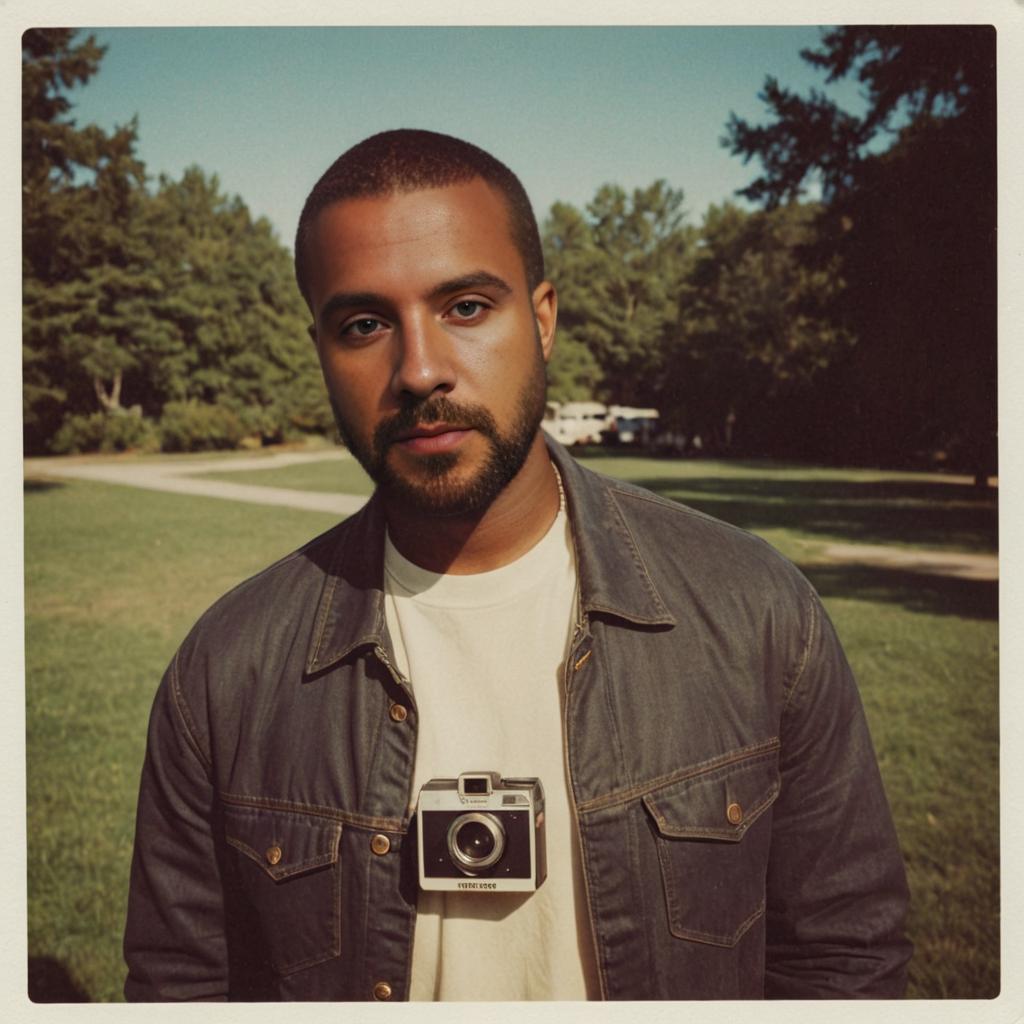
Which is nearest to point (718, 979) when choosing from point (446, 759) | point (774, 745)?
point (774, 745)

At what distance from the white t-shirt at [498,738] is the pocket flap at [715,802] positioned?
7.3 inches

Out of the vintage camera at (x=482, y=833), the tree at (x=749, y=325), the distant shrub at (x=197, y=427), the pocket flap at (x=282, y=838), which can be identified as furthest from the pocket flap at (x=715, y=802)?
the distant shrub at (x=197, y=427)

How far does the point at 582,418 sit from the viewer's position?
20.9ft

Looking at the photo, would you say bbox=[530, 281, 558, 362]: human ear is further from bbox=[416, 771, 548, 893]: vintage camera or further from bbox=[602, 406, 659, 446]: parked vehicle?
bbox=[602, 406, 659, 446]: parked vehicle

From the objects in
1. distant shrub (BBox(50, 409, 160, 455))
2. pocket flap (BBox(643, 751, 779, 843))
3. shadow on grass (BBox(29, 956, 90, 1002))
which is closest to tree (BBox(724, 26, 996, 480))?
pocket flap (BBox(643, 751, 779, 843))

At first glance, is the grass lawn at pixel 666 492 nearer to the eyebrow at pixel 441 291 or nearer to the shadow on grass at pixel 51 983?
the shadow on grass at pixel 51 983

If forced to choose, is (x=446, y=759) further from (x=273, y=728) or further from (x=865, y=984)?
(x=865, y=984)

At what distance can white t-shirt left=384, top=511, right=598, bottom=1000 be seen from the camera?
1.62 m

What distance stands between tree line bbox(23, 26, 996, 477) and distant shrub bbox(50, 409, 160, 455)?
22 mm

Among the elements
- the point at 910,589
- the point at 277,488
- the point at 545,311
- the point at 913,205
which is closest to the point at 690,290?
the point at 913,205

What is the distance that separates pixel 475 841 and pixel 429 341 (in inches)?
37.9

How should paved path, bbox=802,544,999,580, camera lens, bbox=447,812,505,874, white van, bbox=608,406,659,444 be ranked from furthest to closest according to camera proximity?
paved path, bbox=802,544,999,580 < white van, bbox=608,406,659,444 < camera lens, bbox=447,812,505,874

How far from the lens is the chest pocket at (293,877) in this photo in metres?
1.70

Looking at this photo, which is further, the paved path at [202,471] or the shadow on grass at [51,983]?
the paved path at [202,471]
